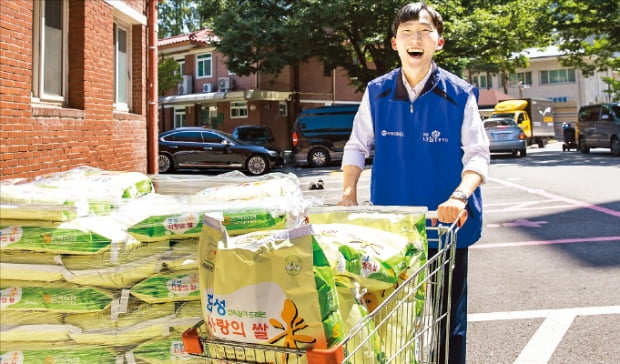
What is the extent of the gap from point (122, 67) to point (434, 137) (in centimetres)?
1005

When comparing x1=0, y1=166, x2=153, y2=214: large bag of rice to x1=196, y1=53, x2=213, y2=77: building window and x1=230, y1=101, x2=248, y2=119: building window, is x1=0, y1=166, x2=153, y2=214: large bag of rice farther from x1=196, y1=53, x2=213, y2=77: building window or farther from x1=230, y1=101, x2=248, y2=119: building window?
x1=196, y1=53, x2=213, y2=77: building window

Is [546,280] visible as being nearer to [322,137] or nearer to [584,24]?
[322,137]

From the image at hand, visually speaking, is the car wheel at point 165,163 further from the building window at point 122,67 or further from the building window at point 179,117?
the building window at point 179,117

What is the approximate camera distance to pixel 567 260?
279 inches

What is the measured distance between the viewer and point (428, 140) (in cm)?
293

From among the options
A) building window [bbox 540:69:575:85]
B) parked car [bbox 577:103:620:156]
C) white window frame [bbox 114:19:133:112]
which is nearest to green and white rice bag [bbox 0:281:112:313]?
white window frame [bbox 114:19:133:112]

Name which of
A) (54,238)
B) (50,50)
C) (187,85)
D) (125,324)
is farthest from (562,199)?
(187,85)

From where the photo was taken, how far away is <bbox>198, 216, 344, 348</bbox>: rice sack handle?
167 centimetres

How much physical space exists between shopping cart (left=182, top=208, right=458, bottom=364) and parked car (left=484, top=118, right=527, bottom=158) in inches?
977

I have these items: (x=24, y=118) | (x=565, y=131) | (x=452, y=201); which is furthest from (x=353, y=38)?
(x=452, y=201)

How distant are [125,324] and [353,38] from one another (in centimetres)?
2633

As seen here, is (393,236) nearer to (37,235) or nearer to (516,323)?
(37,235)

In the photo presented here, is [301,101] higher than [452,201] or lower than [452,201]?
higher

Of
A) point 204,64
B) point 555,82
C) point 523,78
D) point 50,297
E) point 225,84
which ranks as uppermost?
point 523,78
